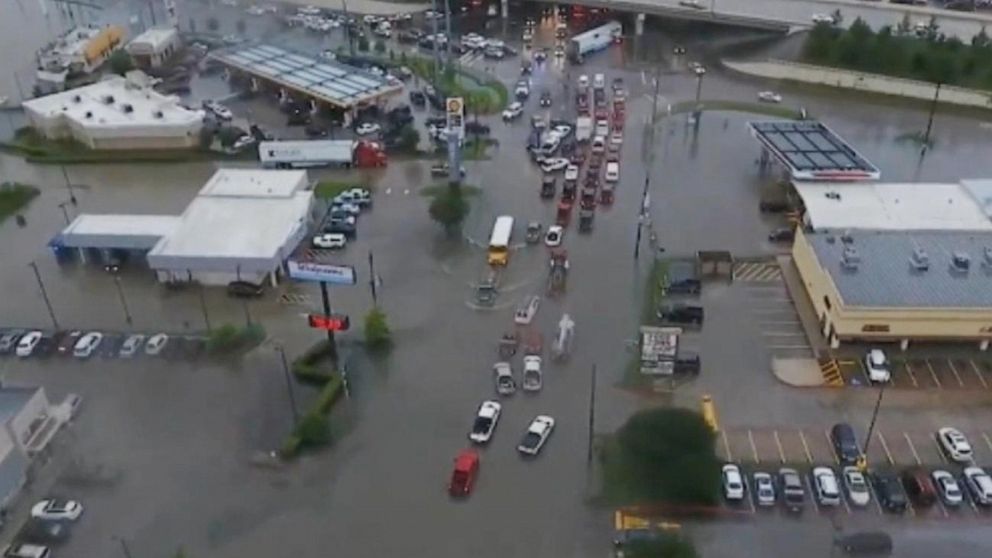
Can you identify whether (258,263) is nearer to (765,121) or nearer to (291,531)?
(291,531)

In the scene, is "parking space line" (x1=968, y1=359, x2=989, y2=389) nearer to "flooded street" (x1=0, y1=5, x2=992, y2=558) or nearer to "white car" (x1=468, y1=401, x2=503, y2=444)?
"flooded street" (x1=0, y1=5, x2=992, y2=558)

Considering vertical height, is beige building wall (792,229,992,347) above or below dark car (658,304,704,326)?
above

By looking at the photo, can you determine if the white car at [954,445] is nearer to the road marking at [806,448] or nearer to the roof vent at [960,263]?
the road marking at [806,448]

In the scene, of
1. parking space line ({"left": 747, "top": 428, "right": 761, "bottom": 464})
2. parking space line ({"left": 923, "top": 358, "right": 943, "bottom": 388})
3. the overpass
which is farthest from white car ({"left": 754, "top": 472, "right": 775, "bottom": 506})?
the overpass

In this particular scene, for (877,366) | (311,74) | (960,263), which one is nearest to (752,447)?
(877,366)

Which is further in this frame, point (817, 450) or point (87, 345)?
point (87, 345)

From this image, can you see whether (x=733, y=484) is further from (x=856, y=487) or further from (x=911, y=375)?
(x=911, y=375)
